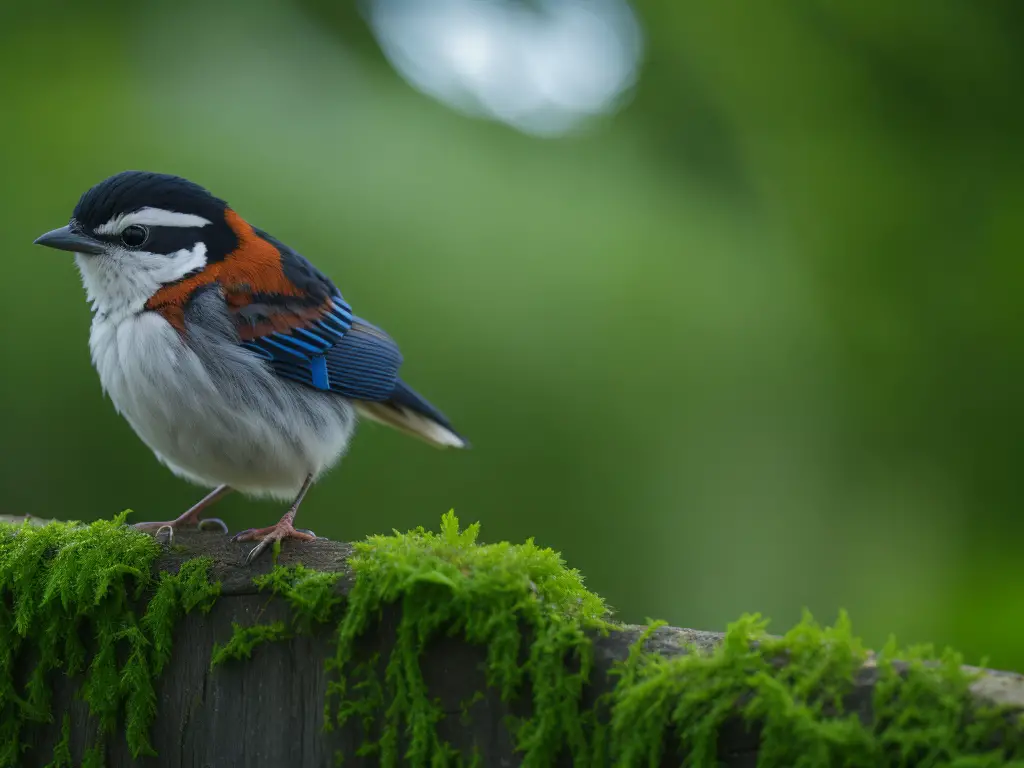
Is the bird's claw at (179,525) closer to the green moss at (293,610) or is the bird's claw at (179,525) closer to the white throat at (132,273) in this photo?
the white throat at (132,273)

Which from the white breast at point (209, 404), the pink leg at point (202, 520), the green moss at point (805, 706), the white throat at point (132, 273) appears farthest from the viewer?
the pink leg at point (202, 520)

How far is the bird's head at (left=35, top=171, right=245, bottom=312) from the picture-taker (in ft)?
9.66

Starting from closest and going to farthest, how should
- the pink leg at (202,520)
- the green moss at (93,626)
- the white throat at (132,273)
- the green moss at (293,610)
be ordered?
→ the green moss at (293,610) → the green moss at (93,626) → the white throat at (132,273) → the pink leg at (202,520)

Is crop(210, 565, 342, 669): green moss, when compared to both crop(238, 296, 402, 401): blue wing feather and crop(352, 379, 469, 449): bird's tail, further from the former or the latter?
crop(352, 379, 469, 449): bird's tail

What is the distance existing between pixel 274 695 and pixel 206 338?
4.10 ft

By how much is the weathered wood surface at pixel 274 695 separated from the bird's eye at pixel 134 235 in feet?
3.46

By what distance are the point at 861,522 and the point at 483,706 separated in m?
4.82

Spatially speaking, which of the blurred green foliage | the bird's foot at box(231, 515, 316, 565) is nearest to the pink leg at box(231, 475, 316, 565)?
the bird's foot at box(231, 515, 316, 565)

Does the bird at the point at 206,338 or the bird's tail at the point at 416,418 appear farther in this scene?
the bird's tail at the point at 416,418

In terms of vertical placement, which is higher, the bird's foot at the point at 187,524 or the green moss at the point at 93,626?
the bird's foot at the point at 187,524

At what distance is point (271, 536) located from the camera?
246 cm

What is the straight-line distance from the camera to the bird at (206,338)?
288 cm

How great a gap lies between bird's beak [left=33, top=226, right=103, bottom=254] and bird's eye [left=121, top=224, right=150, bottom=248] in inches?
2.9

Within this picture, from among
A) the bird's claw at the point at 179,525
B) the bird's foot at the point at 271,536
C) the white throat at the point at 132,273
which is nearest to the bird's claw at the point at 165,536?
the bird's claw at the point at 179,525
